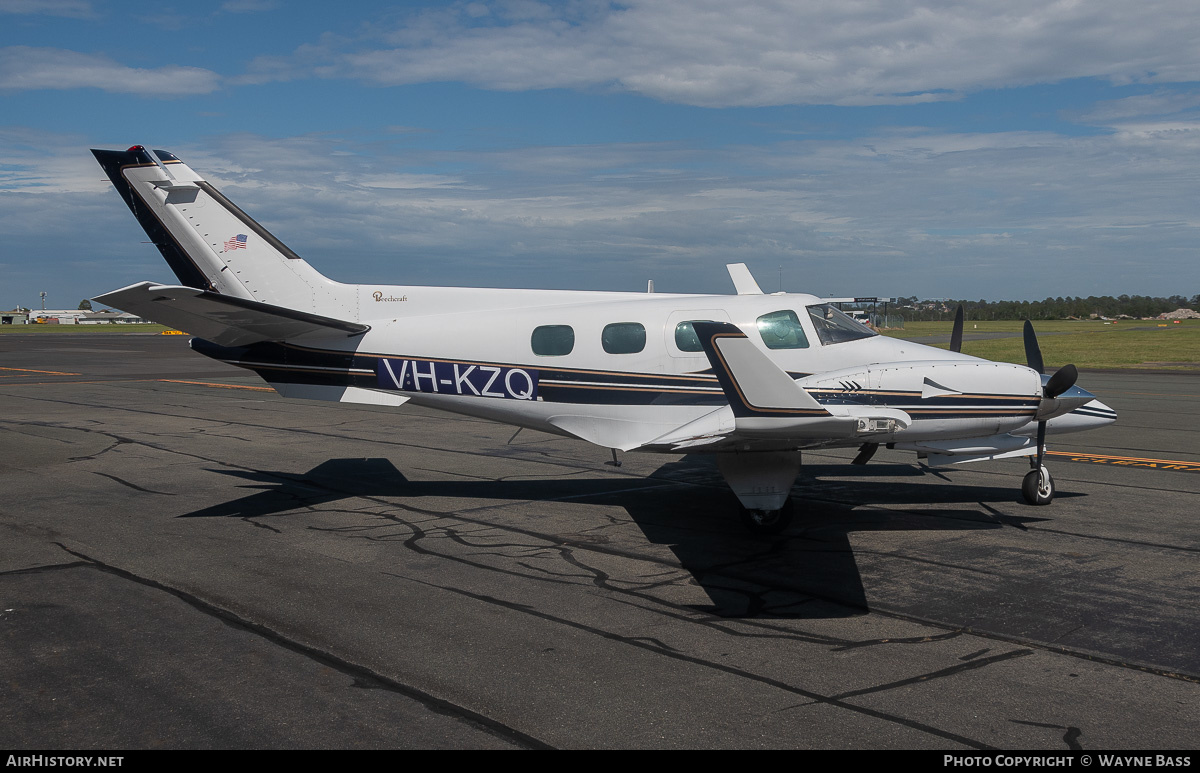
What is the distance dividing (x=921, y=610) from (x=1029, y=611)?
37.3 inches

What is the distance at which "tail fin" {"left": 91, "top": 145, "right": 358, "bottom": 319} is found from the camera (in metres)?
13.2

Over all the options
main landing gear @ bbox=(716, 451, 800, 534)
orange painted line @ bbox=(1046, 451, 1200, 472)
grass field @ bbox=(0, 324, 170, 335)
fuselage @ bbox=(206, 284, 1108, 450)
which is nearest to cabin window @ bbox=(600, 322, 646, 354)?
fuselage @ bbox=(206, 284, 1108, 450)

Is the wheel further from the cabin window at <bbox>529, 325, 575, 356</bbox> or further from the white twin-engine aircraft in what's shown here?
the cabin window at <bbox>529, 325, 575, 356</bbox>

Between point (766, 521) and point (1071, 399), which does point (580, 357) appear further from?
point (1071, 399)

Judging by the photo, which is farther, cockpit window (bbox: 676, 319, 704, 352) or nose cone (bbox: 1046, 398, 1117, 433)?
nose cone (bbox: 1046, 398, 1117, 433)

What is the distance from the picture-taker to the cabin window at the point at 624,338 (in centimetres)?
1189

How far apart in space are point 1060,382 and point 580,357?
20.0 feet

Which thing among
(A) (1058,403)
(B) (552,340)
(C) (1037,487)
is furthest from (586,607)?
(C) (1037,487)

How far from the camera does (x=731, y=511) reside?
40.3 feet

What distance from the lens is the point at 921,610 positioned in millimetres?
8000

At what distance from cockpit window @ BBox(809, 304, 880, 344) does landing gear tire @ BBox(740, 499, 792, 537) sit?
2329 mm
